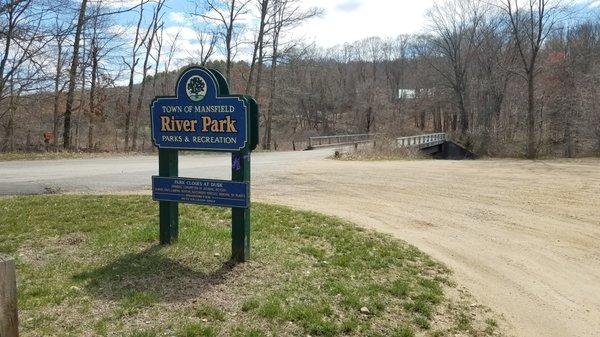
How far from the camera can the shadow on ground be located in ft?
14.8

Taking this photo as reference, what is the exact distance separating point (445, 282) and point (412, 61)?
79.2 meters

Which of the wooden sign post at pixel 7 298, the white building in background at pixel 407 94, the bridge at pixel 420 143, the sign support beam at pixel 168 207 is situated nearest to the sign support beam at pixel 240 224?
the sign support beam at pixel 168 207

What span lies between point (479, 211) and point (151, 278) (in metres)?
6.97

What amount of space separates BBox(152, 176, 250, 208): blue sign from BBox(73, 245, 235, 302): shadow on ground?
0.71 metres

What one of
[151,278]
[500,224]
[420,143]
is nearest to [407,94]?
[420,143]

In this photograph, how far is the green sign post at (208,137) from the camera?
5.18m

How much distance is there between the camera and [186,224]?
6992 millimetres

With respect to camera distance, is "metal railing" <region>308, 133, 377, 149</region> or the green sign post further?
"metal railing" <region>308, 133, 377, 149</region>

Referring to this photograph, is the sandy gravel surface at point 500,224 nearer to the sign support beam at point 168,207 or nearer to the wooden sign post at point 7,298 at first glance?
the sign support beam at point 168,207

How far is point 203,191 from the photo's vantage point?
540cm

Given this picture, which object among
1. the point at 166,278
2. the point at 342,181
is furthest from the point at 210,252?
the point at 342,181

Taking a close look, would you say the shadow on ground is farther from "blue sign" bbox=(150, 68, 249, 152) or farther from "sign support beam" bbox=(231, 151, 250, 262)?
"blue sign" bbox=(150, 68, 249, 152)

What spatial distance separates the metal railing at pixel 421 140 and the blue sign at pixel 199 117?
26.1 metres

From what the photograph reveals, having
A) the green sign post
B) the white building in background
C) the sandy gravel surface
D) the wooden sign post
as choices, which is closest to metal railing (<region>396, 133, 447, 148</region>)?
the sandy gravel surface
